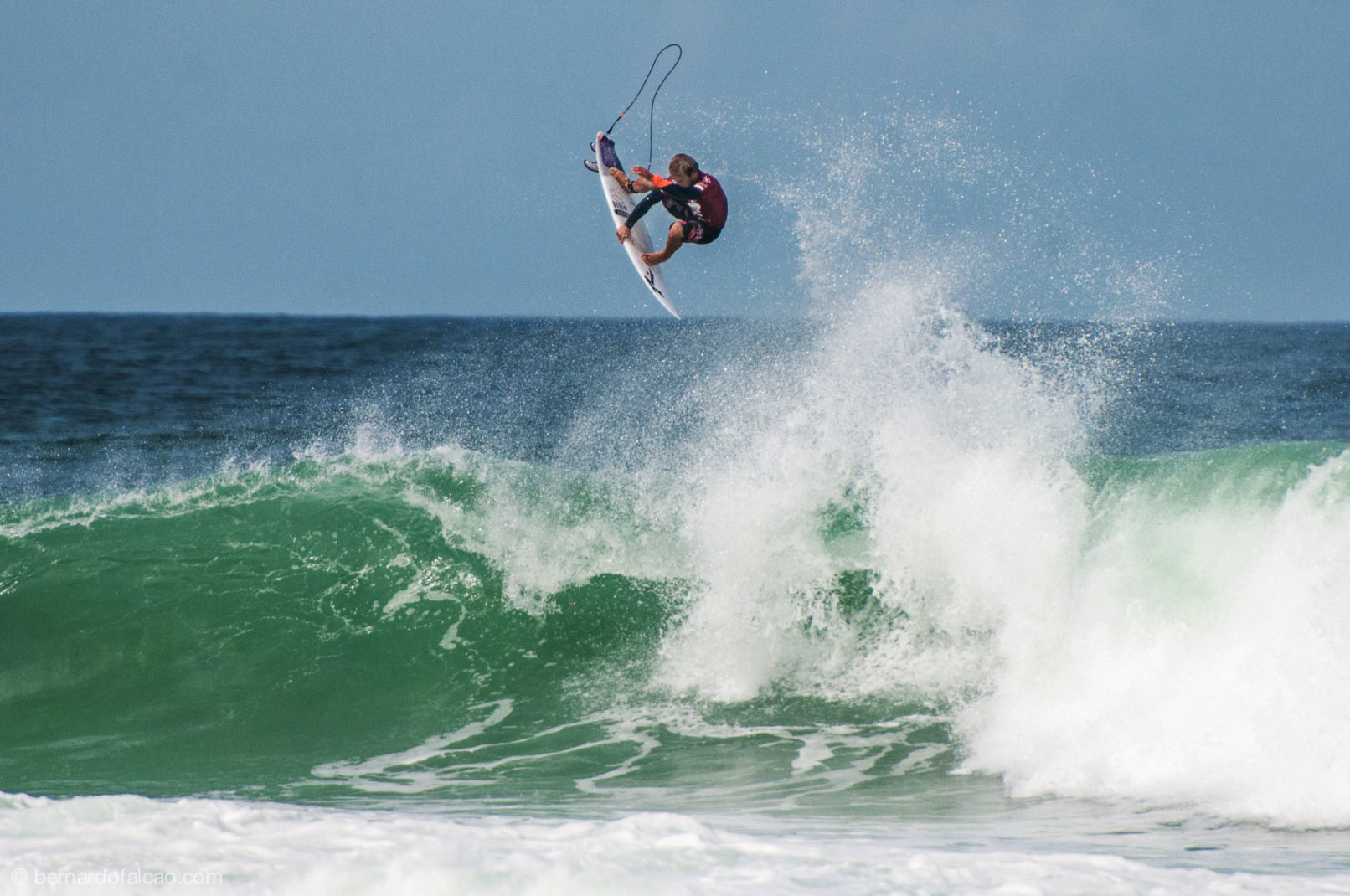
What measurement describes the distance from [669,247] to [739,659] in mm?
3258

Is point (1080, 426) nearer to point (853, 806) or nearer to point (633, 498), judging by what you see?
point (633, 498)

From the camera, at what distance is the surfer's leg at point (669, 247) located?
8594mm

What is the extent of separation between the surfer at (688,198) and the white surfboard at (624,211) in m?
0.60

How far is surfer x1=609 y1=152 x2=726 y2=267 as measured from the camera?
8383mm

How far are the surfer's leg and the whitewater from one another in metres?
1.54

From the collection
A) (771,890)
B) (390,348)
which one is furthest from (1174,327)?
(771,890)

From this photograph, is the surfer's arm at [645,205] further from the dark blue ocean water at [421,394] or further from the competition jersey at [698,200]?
the dark blue ocean water at [421,394]

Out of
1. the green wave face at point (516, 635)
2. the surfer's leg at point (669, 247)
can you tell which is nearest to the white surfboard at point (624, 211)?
the surfer's leg at point (669, 247)

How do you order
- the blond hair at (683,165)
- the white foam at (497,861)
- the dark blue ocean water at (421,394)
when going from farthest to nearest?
1. the dark blue ocean water at (421,394)
2. the blond hair at (683,165)
3. the white foam at (497,861)

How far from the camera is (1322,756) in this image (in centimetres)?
511

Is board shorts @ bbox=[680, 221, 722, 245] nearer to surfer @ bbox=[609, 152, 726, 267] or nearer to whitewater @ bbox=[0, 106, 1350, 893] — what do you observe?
surfer @ bbox=[609, 152, 726, 267]

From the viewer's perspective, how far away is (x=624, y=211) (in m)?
9.45

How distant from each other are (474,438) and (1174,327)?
1964 inches

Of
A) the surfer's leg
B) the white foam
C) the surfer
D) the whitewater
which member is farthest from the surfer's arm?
the white foam
